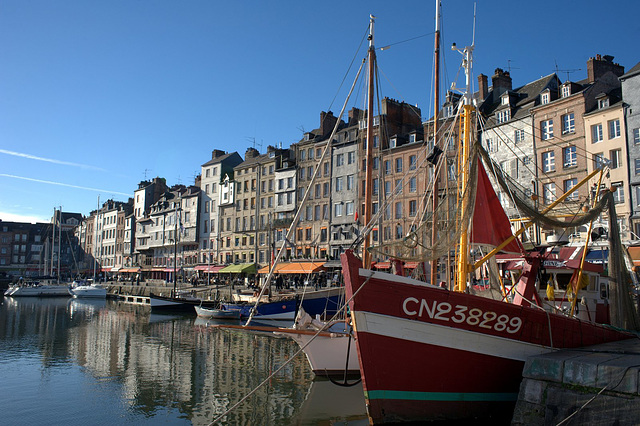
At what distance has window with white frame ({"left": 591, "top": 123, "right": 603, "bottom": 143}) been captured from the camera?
36.8 m

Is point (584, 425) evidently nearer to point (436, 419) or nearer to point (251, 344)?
point (436, 419)

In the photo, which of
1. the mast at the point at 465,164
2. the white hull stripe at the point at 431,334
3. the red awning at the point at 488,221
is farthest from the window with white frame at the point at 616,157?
the white hull stripe at the point at 431,334

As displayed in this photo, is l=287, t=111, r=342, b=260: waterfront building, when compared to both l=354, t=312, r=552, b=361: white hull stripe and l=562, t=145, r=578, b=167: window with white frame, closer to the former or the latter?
l=562, t=145, r=578, b=167: window with white frame

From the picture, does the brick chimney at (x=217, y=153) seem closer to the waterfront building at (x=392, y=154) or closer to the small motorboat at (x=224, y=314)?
the waterfront building at (x=392, y=154)

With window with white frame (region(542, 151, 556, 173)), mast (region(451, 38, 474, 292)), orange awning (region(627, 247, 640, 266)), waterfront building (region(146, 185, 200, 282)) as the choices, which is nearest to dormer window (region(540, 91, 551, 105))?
window with white frame (region(542, 151, 556, 173))

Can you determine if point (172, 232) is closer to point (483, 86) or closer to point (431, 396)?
point (483, 86)

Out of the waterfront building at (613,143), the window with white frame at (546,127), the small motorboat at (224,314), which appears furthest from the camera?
the window with white frame at (546,127)

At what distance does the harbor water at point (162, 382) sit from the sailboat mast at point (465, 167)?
502 cm

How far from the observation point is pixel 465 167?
15.3 m

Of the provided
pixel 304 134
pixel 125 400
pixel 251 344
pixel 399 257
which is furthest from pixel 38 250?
pixel 399 257

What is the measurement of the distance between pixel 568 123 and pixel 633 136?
508cm

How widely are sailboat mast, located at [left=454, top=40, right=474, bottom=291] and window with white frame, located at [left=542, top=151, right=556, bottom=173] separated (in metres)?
26.6

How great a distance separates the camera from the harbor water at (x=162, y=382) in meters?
14.2

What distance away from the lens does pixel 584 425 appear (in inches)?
379
